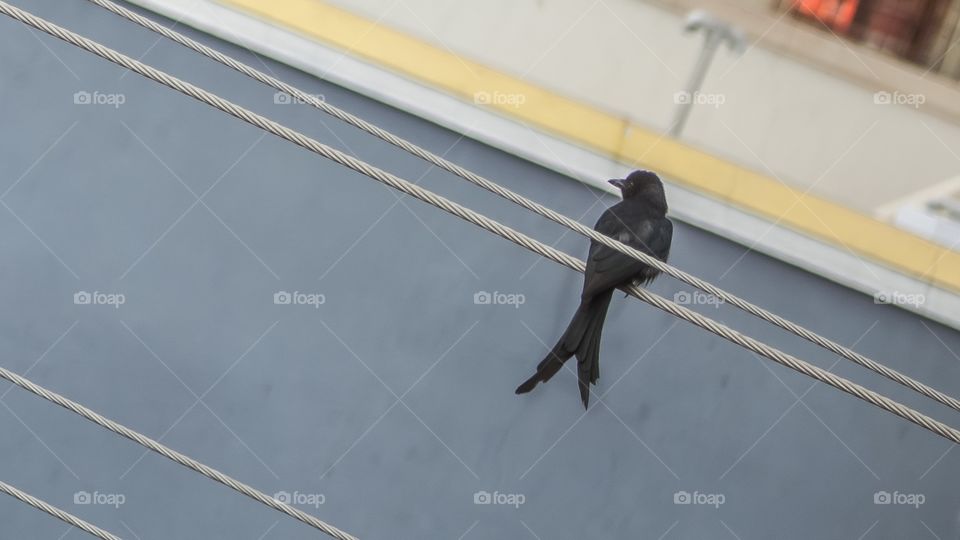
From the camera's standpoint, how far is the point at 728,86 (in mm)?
3541

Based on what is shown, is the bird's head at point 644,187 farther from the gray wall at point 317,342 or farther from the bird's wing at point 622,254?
the gray wall at point 317,342

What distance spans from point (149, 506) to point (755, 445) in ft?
5.82

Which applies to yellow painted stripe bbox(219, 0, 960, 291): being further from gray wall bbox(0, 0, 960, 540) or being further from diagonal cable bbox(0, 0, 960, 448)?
diagonal cable bbox(0, 0, 960, 448)

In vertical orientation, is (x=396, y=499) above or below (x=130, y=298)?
below

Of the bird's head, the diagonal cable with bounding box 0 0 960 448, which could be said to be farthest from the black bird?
the diagonal cable with bounding box 0 0 960 448

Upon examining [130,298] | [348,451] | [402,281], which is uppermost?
[402,281]

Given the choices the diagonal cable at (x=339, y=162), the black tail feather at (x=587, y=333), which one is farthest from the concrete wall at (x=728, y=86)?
the diagonal cable at (x=339, y=162)

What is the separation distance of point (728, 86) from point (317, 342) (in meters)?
1.48

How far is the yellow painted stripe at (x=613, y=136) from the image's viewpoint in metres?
3.29

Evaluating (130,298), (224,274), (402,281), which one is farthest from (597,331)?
(130,298)

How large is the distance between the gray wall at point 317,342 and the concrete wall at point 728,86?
0.34 metres

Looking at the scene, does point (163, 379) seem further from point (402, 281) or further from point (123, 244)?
point (402, 281)

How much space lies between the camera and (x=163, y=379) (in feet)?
10.6

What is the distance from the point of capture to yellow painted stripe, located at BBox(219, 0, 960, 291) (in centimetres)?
329
